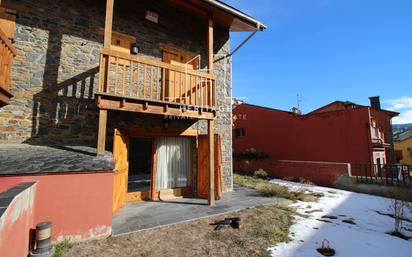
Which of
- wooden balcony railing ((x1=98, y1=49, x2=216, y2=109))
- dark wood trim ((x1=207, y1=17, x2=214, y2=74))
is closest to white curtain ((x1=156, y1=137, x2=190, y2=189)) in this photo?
wooden balcony railing ((x1=98, y1=49, x2=216, y2=109))

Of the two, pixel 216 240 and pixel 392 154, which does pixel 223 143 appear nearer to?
pixel 216 240

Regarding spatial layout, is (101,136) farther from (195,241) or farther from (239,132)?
(239,132)

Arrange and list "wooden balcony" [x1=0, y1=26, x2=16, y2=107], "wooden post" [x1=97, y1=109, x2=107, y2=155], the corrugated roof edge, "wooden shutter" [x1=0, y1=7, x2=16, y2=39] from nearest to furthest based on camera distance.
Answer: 1. "wooden balcony" [x1=0, y1=26, x2=16, y2=107]
2. "wooden post" [x1=97, y1=109, x2=107, y2=155]
3. "wooden shutter" [x1=0, y1=7, x2=16, y2=39]
4. the corrugated roof edge

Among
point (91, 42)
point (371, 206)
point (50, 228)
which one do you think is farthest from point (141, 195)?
point (371, 206)

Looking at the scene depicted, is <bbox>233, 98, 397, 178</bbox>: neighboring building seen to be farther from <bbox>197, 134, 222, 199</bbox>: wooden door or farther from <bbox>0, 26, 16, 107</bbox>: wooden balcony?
<bbox>0, 26, 16, 107</bbox>: wooden balcony

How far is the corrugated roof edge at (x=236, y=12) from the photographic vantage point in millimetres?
7479

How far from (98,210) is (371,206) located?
8592 mm

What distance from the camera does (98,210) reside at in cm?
466

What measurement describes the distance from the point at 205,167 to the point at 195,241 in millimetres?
3545

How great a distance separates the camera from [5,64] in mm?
5219

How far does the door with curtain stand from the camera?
792 centimetres

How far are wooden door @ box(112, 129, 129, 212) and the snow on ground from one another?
14.0 feet

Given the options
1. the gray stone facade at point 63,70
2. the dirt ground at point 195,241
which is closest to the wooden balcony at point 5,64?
the gray stone facade at point 63,70

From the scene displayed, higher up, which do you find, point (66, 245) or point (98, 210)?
point (98, 210)
